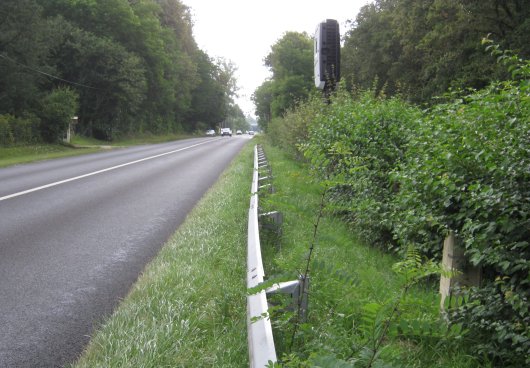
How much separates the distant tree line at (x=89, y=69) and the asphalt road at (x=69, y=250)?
1920cm

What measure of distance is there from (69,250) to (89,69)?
40.5 m

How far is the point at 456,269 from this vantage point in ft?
11.9

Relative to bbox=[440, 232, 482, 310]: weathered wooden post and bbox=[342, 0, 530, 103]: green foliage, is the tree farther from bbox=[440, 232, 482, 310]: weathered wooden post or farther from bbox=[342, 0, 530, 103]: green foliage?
bbox=[440, 232, 482, 310]: weathered wooden post

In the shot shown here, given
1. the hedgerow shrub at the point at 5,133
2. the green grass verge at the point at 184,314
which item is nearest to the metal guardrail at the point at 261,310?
the green grass verge at the point at 184,314

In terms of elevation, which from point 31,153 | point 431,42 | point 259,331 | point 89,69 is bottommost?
point 31,153

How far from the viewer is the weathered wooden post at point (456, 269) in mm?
3623

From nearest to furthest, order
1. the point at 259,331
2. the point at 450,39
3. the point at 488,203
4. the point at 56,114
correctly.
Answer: the point at 259,331
the point at 488,203
the point at 450,39
the point at 56,114

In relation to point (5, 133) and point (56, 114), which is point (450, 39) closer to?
point (5, 133)

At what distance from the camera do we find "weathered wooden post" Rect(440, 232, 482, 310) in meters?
3.62

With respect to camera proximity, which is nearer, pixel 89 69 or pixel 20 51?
pixel 20 51

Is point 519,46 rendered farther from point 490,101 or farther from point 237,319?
point 237,319

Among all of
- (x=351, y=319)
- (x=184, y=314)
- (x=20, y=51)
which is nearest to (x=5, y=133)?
(x=20, y=51)

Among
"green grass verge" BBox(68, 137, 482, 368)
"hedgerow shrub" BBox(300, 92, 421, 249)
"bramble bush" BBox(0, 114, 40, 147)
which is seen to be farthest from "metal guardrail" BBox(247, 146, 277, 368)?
"bramble bush" BBox(0, 114, 40, 147)

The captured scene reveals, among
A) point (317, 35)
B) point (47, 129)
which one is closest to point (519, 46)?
point (317, 35)
